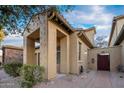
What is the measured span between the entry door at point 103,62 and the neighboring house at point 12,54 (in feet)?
30.4

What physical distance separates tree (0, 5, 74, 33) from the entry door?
11619mm

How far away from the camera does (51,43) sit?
910 cm

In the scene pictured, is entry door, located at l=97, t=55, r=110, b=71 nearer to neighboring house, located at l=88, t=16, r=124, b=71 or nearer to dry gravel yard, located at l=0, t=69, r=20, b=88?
neighboring house, located at l=88, t=16, r=124, b=71

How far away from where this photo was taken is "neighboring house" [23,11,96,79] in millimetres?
8648

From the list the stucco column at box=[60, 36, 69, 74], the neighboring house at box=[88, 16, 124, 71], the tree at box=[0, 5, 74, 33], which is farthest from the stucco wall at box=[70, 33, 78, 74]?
the neighboring house at box=[88, 16, 124, 71]

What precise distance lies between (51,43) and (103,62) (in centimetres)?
1041

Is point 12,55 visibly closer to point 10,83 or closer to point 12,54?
point 12,54

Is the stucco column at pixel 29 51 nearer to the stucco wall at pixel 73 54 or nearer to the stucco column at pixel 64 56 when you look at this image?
the stucco column at pixel 64 56

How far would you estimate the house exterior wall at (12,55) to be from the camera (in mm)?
11348

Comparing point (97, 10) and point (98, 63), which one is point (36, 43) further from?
point (98, 63)

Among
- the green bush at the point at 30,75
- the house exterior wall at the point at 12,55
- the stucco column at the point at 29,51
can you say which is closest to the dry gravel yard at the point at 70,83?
the green bush at the point at 30,75

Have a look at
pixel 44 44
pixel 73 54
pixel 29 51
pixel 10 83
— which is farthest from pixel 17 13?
pixel 73 54

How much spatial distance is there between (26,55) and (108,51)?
902 cm
